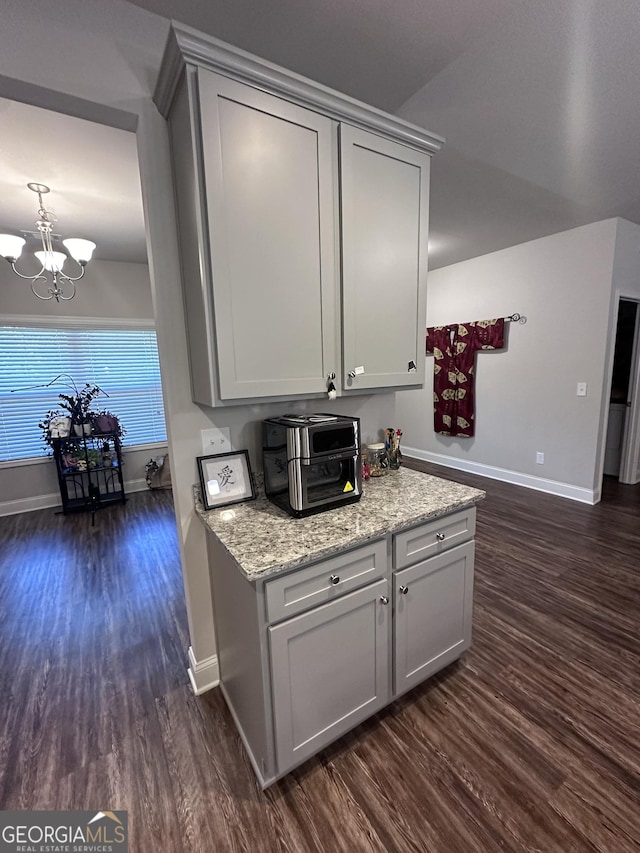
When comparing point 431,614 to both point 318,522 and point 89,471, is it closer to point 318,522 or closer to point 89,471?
point 318,522

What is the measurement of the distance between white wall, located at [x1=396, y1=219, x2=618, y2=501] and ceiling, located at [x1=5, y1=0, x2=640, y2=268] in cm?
61

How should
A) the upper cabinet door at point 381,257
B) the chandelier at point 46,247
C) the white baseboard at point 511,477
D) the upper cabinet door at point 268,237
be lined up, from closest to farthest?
the upper cabinet door at point 268,237
the upper cabinet door at point 381,257
the chandelier at point 46,247
the white baseboard at point 511,477

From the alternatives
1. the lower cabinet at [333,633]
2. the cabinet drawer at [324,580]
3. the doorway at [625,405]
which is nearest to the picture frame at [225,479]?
the lower cabinet at [333,633]

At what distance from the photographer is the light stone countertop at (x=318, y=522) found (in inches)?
47.5

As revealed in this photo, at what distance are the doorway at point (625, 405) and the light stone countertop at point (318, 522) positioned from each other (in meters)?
3.61

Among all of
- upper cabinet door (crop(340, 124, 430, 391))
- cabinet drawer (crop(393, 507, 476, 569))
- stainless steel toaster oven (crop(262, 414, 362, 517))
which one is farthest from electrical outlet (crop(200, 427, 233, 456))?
cabinet drawer (crop(393, 507, 476, 569))

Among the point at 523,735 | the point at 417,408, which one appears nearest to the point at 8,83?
the point at 523,735

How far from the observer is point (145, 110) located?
4.70 ft

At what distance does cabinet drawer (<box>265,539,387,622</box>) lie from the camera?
3.89 feet

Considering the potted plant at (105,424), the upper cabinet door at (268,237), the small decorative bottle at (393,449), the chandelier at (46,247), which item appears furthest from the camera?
the potted plant at (105,424)

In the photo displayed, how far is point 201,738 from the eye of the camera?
1540 millimetres

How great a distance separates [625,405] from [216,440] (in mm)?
4624

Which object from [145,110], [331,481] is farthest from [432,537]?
[145,110]

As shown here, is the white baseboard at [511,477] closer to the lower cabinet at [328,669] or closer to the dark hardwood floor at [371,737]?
the dark hardwood floor at [371,737]
